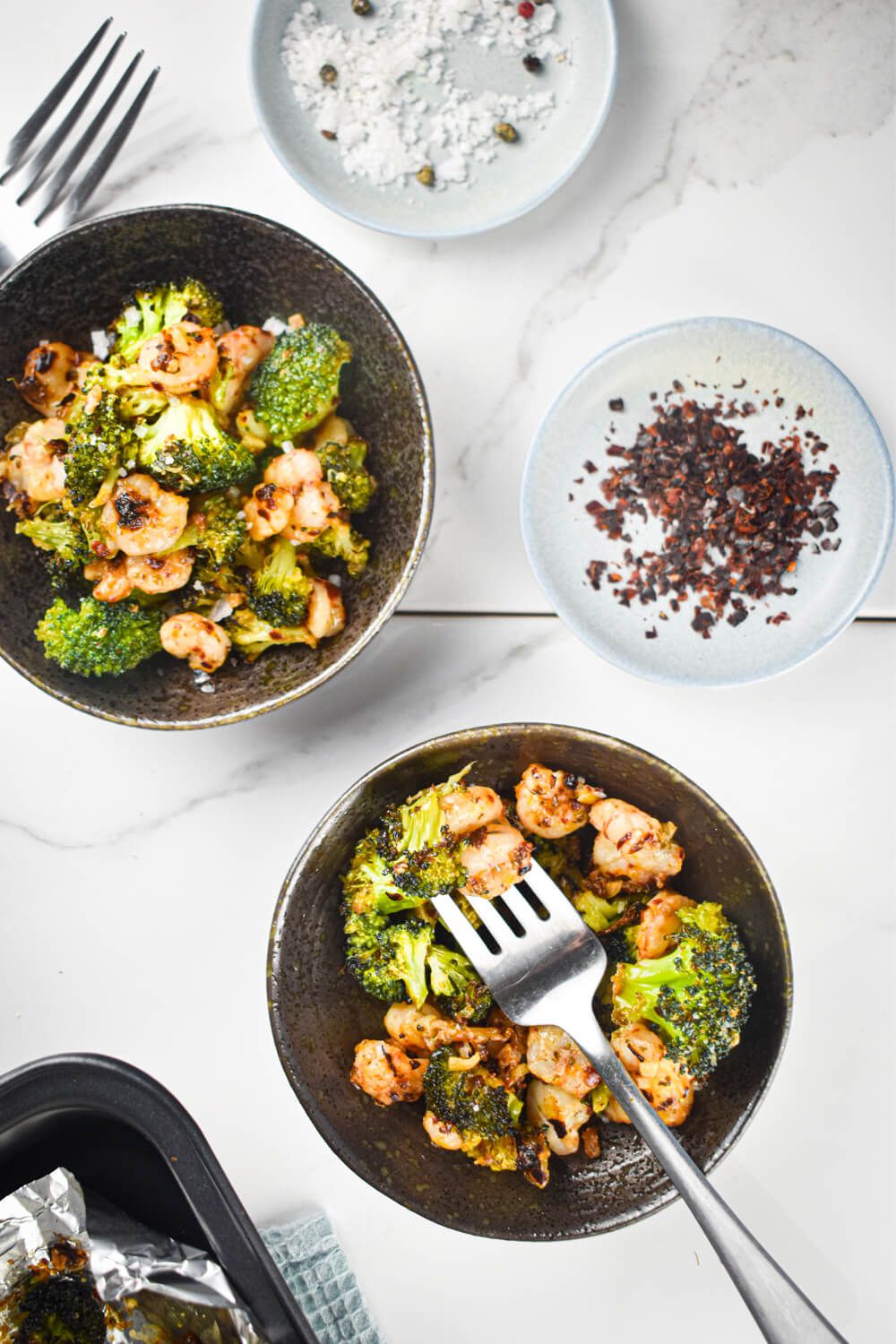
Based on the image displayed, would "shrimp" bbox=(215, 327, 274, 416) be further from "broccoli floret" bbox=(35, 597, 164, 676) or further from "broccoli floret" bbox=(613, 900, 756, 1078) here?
"broccoli floret" bbox=(613, 900, 756, 1078)

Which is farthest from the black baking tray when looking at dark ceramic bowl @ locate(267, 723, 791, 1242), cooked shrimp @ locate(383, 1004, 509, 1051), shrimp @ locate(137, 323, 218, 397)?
shrimp @ locate(137, 323, 218, 397)

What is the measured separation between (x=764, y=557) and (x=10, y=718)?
139 centimetres

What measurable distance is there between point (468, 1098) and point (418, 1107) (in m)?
0.16

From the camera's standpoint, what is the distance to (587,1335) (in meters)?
1.96

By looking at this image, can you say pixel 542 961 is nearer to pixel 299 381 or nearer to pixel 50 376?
pixel 299 381

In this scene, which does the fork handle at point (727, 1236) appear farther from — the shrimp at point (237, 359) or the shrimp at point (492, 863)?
the shrimp at point (237, 359)

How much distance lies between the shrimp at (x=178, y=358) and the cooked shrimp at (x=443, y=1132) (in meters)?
1.18

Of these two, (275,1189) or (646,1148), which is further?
(275,1189)

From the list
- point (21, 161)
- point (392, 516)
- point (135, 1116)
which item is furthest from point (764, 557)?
point (21, 161)

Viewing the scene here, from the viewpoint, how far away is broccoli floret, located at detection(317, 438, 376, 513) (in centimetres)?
176

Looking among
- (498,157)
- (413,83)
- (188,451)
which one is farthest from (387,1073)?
(413,83)

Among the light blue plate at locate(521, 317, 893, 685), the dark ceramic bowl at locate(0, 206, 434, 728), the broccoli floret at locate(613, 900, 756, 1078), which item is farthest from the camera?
the light blue plate at locate(521, 317, 893, 685)

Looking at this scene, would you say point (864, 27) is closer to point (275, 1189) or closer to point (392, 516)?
point (392, 516)

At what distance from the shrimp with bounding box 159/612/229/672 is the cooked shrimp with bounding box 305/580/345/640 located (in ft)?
0.46
